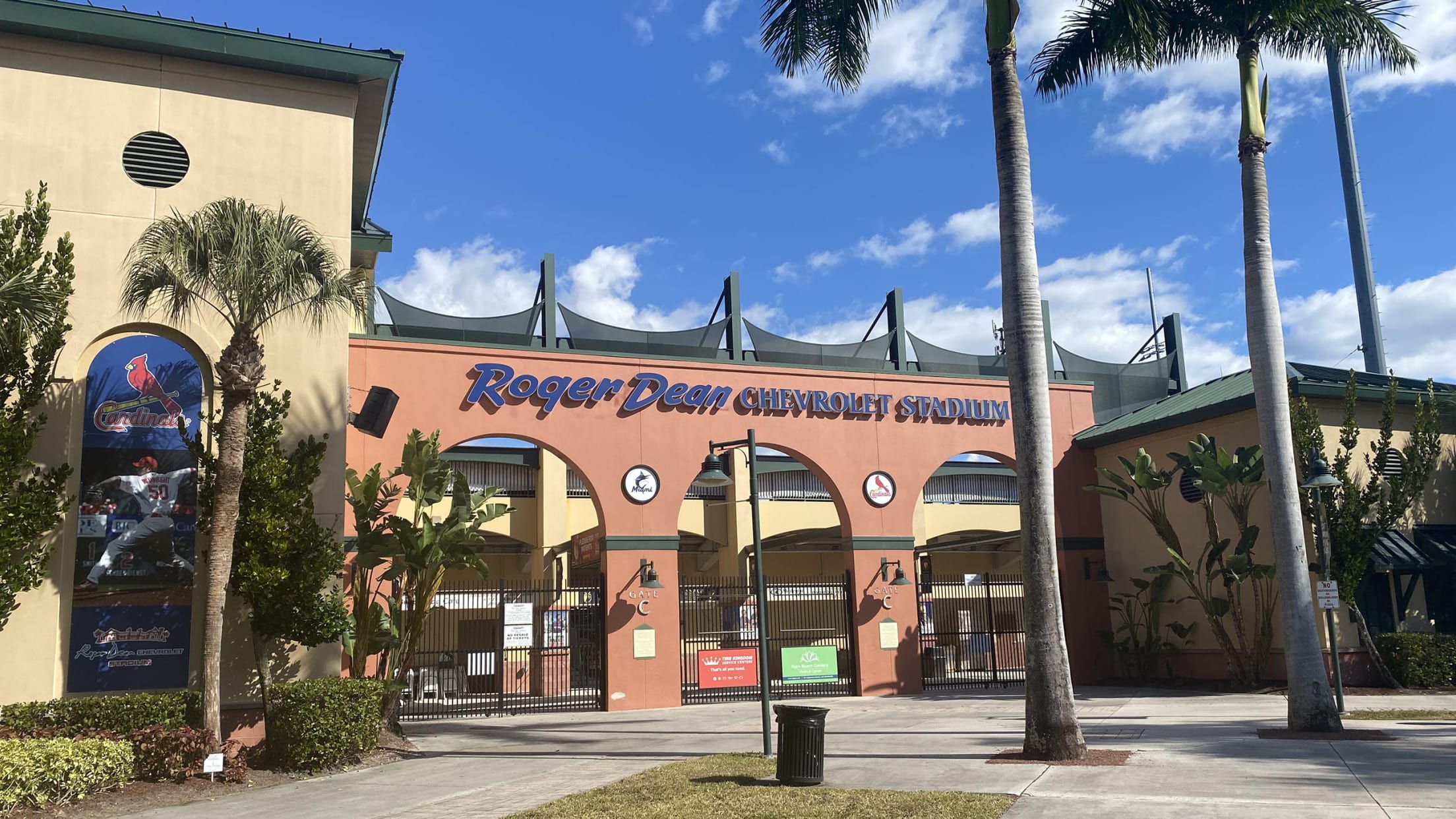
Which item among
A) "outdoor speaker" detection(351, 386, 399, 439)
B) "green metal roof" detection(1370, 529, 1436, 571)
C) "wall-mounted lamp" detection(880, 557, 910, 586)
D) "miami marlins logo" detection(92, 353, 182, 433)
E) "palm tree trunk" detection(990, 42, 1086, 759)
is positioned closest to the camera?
"palm tree trunk" detection(990, 42, 1086, 759)

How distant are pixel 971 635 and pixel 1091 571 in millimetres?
3346

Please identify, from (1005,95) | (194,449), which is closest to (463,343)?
(194,449)

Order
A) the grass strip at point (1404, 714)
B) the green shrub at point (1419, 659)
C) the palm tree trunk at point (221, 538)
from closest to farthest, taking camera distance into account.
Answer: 1. the palm tree trunk at point (221, 538)
2. the grass strip at point (1404, 714)
3. the green shrub at point (1419, 659)

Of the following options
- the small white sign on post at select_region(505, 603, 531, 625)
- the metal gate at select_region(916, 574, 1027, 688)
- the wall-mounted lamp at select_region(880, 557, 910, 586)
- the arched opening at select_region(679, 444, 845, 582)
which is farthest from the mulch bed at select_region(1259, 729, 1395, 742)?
the arched opening at select_region(679, 444, 845, 582)

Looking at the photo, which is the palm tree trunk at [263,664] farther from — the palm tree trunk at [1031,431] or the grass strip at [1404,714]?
the grass strip at [1404,714]

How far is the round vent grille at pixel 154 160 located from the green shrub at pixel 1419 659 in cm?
2324

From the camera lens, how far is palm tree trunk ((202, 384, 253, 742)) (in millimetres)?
13688

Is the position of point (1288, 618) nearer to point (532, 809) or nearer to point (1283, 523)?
point (1283, 523)

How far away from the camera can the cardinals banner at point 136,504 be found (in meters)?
14.8

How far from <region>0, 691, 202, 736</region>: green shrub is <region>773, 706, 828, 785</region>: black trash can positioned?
25.2 ft

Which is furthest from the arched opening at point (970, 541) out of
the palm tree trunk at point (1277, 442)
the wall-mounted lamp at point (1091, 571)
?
the palm tree trunk at point (1277, 442)

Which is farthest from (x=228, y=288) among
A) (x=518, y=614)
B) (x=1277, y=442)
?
(x=1277, y=442)

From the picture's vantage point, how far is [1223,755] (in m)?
12.5

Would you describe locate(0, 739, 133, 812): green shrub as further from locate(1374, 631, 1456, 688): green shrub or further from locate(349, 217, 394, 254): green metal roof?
locate(1374, 631, 1456, 688): green shrub
